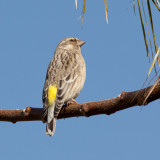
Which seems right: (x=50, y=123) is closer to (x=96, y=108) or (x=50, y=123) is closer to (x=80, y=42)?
(x=96, y=108)

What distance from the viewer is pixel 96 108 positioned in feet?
11.6

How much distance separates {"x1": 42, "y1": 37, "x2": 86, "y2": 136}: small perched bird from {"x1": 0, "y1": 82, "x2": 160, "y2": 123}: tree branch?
329mm

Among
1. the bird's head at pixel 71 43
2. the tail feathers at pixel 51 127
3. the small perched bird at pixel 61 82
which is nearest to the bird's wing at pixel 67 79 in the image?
the small perched bird at pixel 61 82

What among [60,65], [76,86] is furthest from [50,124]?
[60,65]

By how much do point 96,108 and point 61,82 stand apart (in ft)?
8.59

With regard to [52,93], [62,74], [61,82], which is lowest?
[52,93]

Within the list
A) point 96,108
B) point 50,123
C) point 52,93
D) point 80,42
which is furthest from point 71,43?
point 96,108

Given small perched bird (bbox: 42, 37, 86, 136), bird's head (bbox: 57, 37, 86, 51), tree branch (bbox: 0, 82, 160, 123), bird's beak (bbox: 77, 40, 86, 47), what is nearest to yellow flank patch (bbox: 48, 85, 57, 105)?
small perched bird (bbox: 42, 37, 86, 136)

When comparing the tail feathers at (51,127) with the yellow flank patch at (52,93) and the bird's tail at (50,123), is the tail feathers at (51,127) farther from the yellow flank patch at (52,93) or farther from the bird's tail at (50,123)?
the yellow flank patch at (52,93)

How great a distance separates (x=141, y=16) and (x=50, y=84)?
3359 mm

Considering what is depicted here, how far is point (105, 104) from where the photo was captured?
3354 millimetres

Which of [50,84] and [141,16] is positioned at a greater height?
[50,84]

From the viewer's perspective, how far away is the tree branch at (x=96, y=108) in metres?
2.90

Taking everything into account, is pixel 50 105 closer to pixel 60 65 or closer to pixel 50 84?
pixel 50 84
